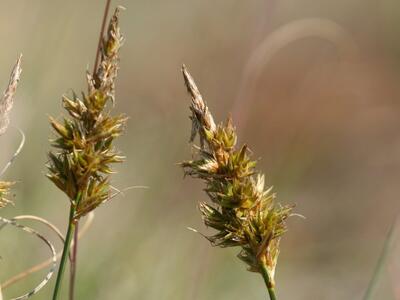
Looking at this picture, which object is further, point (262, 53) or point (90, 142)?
point (262, 53)

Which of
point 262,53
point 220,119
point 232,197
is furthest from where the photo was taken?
point 220,119

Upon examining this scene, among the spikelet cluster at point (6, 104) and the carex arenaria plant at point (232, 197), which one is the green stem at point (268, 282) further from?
the spikelet cluster at point (6, 104)

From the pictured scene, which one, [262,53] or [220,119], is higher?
[262,53]

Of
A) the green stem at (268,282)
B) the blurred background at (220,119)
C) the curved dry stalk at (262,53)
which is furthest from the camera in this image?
the blurred background at (220,119)

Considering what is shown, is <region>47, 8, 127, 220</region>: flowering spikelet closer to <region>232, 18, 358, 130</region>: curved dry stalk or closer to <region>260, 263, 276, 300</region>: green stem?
<region>260, 263, 276, 300</region>: green stem

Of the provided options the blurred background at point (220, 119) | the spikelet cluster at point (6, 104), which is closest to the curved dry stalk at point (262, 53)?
the blurred background at point (220, 119)

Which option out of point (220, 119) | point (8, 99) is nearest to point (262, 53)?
point (8, 99)

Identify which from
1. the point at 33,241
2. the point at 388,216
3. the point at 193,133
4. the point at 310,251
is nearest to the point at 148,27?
the point at 388,216

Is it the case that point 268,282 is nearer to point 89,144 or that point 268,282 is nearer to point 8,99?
point 89,144
